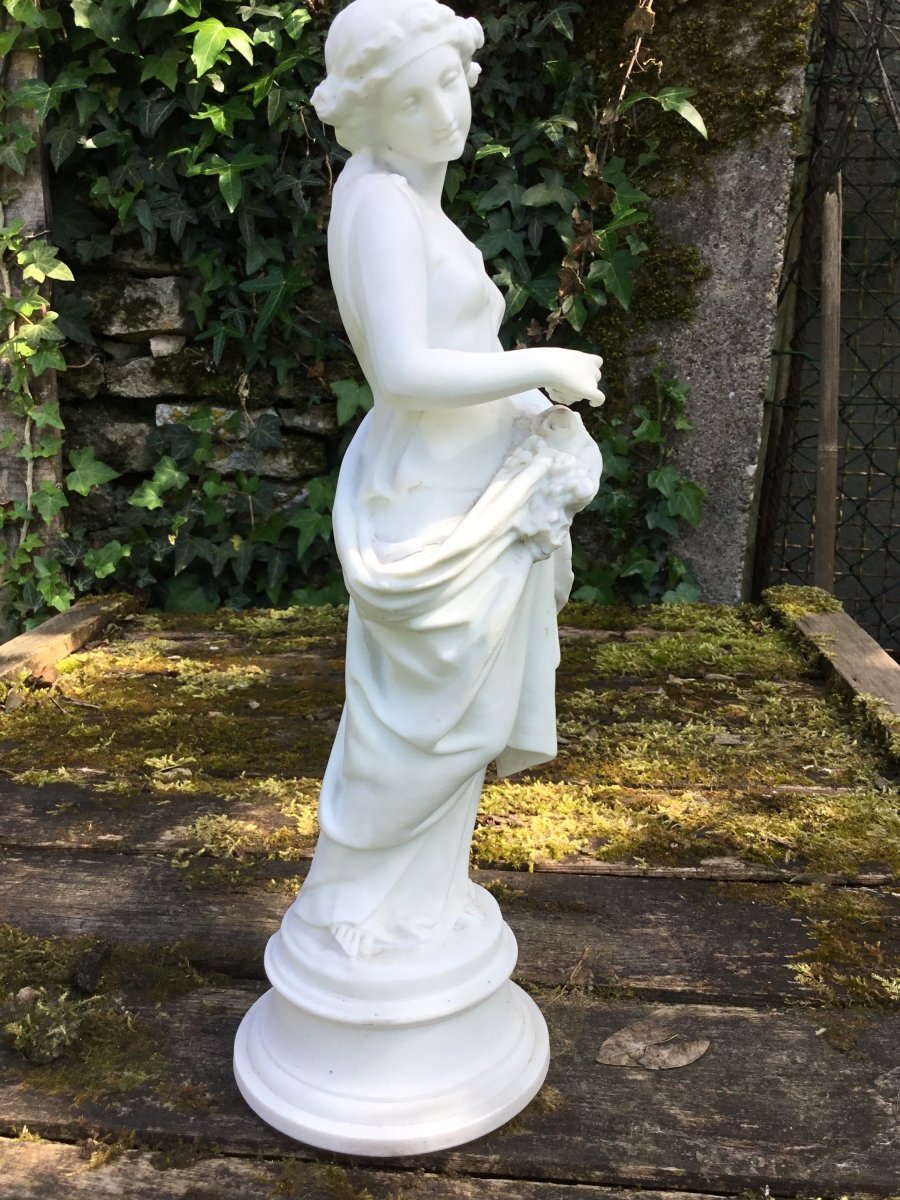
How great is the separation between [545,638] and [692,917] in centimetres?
78

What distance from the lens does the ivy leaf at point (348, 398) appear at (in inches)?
166

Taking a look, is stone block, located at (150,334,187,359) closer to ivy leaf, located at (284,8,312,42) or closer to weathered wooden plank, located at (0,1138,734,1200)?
ivy leaf, located at (284,8,312,42)

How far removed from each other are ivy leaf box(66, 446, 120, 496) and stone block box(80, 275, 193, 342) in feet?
1.70


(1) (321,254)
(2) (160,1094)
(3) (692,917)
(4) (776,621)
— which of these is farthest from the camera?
(1) (321,254)

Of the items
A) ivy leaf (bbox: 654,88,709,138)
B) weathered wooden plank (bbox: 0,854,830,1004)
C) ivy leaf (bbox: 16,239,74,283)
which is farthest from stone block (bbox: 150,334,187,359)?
weathered wooden plank (bbox: 0,854,830,1004)

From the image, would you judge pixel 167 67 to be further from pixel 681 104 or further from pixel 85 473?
pixel 681 104

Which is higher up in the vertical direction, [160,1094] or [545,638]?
[545,638]

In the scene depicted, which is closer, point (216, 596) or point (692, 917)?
point (692, 917)

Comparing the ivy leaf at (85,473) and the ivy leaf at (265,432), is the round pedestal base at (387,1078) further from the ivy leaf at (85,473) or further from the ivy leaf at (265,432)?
the ivy leaf at (85,473)

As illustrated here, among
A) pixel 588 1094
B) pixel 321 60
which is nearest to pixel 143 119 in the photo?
pixel 321 60

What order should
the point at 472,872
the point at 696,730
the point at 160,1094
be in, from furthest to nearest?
the point at 696,730, the point at 472,872, the point at 160,1094

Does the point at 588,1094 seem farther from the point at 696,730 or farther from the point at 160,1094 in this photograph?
the point at 696,730

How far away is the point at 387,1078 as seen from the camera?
1.64 m

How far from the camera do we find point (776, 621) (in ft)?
13.0
